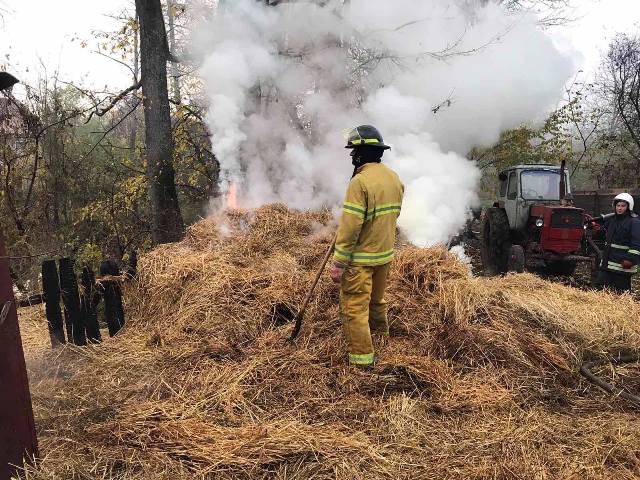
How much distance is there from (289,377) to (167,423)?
0.98 metres

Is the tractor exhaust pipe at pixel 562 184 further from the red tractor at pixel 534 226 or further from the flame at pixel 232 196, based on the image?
the flame at pixel 232 196

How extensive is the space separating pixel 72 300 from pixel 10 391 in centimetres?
216

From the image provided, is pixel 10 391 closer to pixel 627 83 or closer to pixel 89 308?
pixel 89 308

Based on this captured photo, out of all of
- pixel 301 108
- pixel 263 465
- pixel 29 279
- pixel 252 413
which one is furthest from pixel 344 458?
pixel 301 108

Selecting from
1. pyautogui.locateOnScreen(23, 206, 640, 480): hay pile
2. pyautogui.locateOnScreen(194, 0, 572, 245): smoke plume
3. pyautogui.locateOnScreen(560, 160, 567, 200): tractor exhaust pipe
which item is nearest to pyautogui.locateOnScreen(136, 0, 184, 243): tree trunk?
pyautogui.locateOnScreen(194, 0, 572, 245): smoke plume

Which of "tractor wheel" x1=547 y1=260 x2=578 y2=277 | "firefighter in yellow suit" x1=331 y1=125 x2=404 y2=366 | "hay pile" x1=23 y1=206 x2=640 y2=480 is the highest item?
"firefighter in yellow suit" x1=331 y1=125 x2=404 y2=366

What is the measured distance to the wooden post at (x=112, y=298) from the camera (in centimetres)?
475

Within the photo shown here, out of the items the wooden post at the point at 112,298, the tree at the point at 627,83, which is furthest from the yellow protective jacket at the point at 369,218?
the tree at the point at 627,83

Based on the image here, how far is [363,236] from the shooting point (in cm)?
375

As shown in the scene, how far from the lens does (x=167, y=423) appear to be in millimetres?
2939

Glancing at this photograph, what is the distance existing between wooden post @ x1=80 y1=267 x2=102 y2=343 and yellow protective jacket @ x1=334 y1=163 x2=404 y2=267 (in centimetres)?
260

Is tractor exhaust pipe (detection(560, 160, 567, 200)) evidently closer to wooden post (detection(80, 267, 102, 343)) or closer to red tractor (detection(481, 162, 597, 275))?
red tractor (detection(481, 162, 597, 275))

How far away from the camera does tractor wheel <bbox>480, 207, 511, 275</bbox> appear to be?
356 inches

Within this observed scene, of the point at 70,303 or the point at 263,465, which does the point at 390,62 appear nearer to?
the point at 70,303
